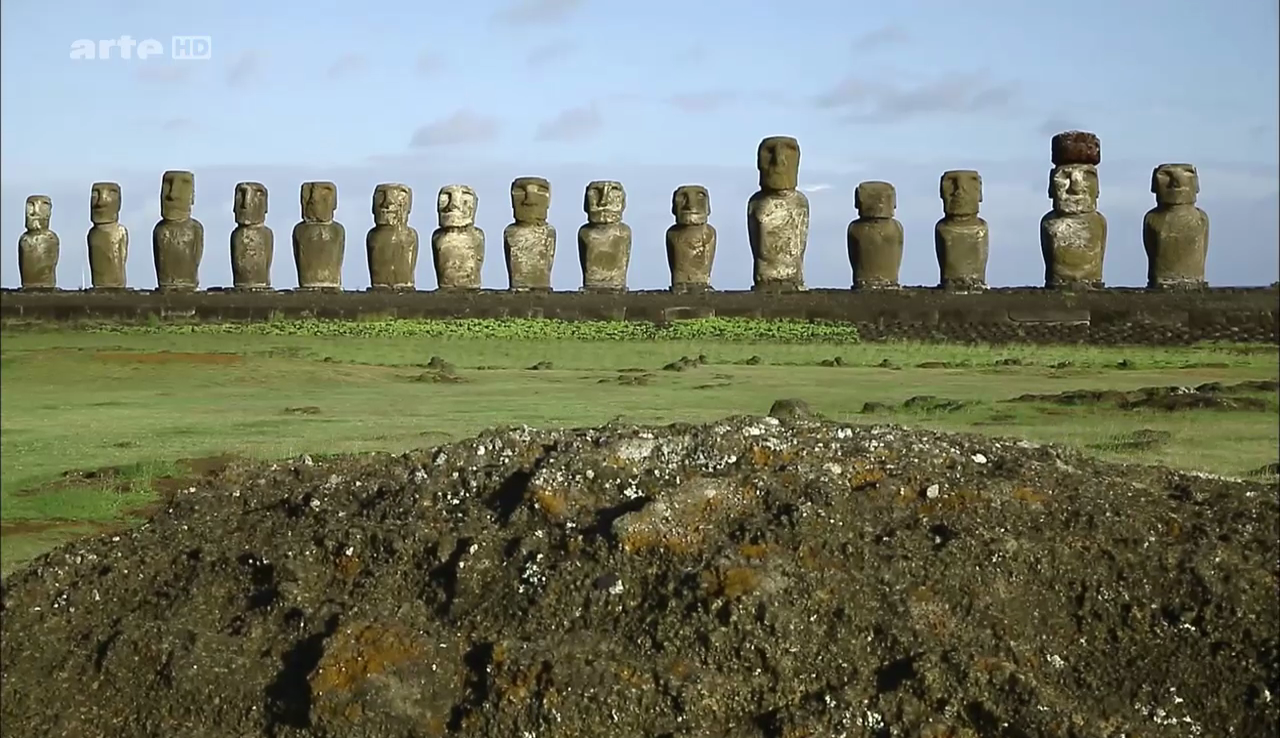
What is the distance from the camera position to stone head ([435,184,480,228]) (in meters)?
17.3

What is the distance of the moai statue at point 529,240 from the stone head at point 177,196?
3.86m

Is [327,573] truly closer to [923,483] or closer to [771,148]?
[923,483]

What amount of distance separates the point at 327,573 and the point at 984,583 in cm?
189

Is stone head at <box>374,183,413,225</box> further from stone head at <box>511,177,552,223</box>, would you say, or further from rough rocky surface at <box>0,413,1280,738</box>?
rough rocky surface at <box>0,413,1280,738</box>

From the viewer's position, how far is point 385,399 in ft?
18.8

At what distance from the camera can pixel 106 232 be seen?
18922mm

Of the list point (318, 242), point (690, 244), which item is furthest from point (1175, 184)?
point (318, 242)

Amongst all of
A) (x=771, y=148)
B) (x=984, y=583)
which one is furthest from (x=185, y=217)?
(x=984, y=583)

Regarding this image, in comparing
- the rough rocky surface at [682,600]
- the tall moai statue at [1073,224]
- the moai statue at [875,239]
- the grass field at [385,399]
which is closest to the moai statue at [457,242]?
the moai statue at [875,239]

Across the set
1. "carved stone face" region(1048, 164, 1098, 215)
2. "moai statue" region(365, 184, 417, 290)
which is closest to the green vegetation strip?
"carved stone face" region(1048, 164, 1098, 215)

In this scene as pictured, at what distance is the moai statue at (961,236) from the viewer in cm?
1599

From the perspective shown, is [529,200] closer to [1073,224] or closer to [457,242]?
[457,242]

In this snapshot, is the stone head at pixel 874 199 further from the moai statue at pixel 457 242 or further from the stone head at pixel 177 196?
the stone head at pixel 177 196

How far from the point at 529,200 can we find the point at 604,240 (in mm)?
886
